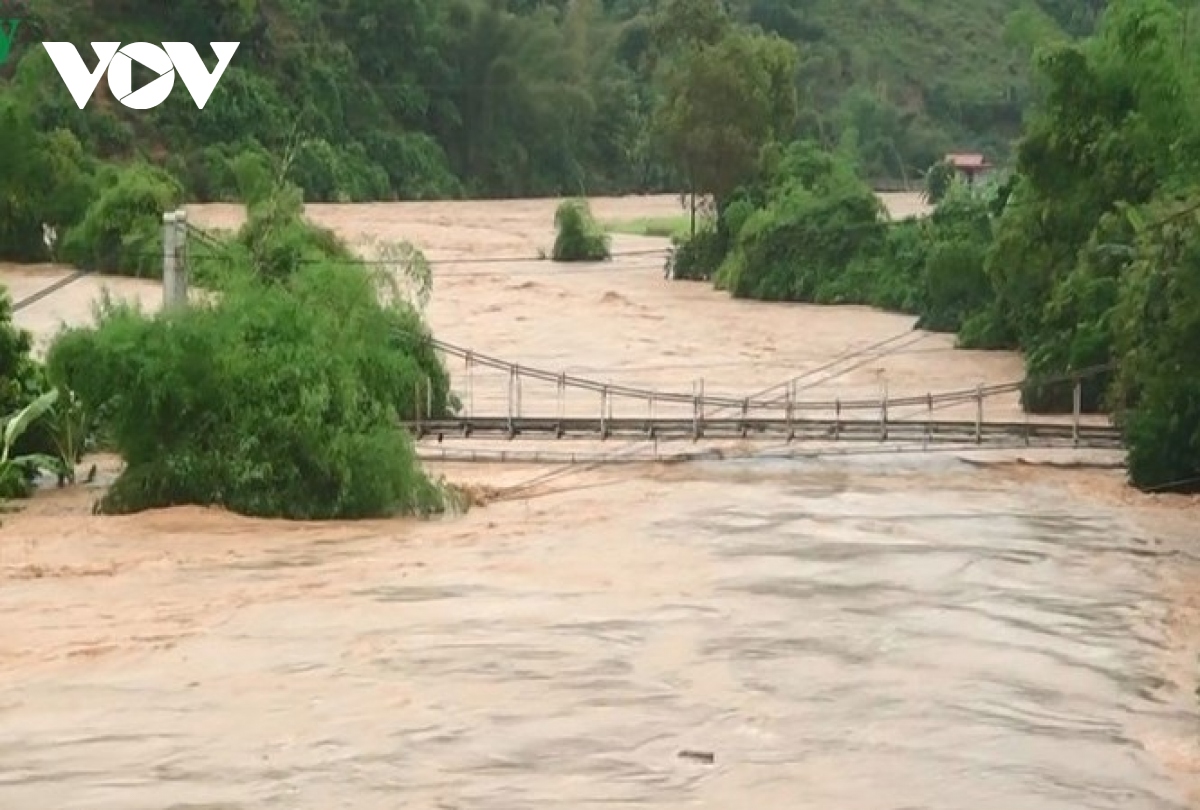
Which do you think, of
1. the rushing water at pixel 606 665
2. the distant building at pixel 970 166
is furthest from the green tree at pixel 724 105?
the rushing water at pixel 606 665

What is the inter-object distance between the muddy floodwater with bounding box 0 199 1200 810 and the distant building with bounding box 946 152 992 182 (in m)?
38.1

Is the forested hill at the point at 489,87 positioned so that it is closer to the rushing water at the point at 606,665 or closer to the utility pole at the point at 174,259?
the utility pole at the point at 174,259

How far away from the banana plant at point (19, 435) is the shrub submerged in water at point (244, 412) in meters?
1.11

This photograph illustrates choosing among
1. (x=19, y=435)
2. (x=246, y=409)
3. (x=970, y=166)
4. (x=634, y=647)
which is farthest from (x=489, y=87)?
(x=634, y=647)

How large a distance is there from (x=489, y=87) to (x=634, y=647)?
56490 mm

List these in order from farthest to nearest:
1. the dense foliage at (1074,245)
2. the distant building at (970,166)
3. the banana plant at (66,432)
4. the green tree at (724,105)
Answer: the distant building at (970,166), the green tree at (724,105), the dense foliage at (1074,245), the banana plant at (66,432)

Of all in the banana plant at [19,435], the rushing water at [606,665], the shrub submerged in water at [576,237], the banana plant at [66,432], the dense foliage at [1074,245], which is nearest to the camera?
the rushing water at [606,665]

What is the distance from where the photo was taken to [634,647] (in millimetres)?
17312

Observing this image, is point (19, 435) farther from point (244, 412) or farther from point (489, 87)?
point (489, 87)

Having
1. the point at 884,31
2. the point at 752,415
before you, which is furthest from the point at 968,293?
the point at 884,31

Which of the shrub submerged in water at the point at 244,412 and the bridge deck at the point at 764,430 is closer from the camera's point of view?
the shrub submerged in water at the point at 244,412

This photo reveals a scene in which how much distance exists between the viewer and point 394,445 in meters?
24.0

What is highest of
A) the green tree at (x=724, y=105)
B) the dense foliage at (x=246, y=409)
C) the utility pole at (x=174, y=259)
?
the green tree at (x=724, y=105)

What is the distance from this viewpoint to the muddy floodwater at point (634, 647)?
1338 cm
